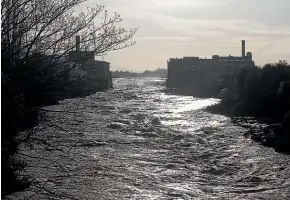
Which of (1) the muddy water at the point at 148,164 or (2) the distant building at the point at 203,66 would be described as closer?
(1) the muddy water at the point at 148,164

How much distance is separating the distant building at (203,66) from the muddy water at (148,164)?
42497mm

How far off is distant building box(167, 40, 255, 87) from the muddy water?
1673 inches

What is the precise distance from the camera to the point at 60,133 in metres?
20.5

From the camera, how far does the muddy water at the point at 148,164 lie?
473 inches

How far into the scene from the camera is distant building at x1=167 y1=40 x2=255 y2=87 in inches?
2591

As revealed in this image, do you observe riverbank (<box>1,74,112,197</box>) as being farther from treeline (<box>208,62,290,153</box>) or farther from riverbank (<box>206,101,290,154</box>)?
treeline (<box>208,62,290,153</box>)

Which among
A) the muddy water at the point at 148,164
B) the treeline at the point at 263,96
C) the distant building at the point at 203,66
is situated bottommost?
the muddy water at the point at 148,164

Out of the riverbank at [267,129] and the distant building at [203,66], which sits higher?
the distant building at [203,66]

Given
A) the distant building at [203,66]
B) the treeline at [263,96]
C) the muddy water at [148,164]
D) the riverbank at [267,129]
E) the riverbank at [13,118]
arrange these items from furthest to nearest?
the distant building at [203,66] < the treeline at [263,96] < the riverbank at [267,129] < the muddy water at [148,164] < the riverbank at [13,118]

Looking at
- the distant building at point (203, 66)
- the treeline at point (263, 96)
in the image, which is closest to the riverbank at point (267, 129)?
the treeline at point (263, 96)

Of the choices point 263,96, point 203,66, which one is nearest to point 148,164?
point 263,96

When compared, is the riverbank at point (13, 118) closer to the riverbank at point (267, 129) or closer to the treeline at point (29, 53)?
the treeline at point (29, 53)

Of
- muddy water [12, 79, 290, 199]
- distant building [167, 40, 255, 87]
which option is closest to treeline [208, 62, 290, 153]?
muddy water [12, 79, 290, 199]

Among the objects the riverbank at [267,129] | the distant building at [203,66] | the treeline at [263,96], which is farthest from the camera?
the distant building at [203,66]
